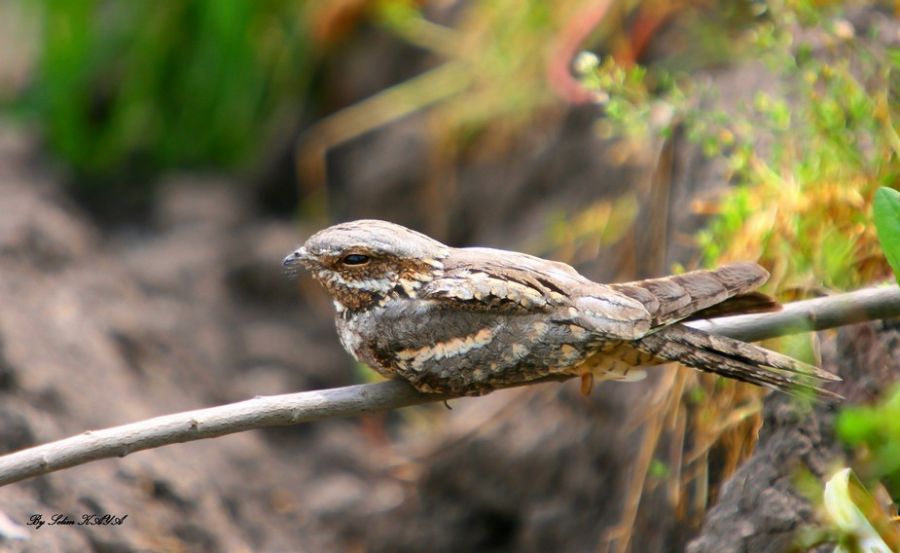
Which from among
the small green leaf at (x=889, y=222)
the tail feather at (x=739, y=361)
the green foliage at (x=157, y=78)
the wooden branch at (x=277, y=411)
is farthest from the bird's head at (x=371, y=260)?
the green foliage at (x=157, y=78)

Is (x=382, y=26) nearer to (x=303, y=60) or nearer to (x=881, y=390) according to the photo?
(x=303, y=60)

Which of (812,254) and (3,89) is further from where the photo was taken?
(3,89)

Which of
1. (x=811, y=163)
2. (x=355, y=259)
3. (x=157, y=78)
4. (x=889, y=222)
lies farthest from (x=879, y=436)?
(x=157, y=78)

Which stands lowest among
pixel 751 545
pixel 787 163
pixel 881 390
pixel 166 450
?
pixel 166 450

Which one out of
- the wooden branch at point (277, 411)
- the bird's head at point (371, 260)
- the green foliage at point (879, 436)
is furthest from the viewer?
the bird's head at point (371, 260)

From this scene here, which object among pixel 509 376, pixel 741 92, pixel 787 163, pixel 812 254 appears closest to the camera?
pixel 509 376

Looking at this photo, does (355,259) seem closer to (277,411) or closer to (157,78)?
(277,411)

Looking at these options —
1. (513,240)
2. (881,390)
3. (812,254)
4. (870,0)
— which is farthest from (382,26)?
(881,390)

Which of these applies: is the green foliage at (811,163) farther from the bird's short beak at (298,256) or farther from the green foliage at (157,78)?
the green foliage at (157,78)
